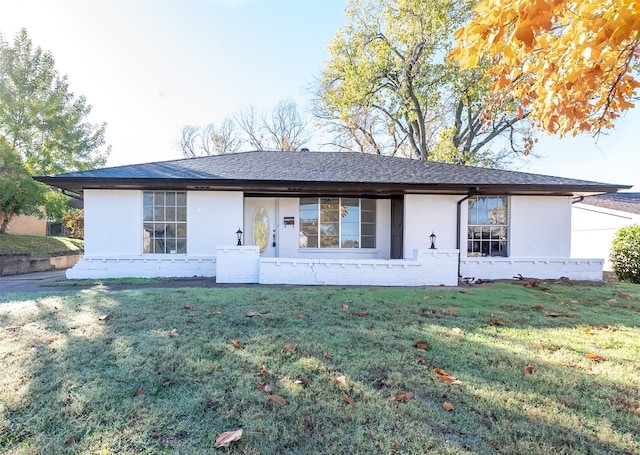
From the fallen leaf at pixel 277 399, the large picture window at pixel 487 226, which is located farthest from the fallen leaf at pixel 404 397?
the large picture window at pixel 487 226

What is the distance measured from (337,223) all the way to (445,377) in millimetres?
8025

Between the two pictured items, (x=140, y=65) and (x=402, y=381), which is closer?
(x=402, y=381)

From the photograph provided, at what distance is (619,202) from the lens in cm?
1680

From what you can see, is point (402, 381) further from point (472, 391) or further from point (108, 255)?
point (108, 255)

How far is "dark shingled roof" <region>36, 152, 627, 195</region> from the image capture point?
8.62 m

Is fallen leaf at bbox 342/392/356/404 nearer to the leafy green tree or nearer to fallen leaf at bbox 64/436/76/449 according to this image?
fallen leaf at bbox 64/436/76/449

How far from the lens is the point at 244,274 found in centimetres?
821

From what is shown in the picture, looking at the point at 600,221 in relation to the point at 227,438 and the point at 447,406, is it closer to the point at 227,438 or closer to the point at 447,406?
the point at 447,406

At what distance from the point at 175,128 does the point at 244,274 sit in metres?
33.4

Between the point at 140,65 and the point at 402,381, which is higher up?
the point at 140,65

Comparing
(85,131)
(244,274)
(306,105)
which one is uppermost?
(306,105)

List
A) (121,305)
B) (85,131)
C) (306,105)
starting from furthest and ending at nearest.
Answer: (306,105) < (85,131) < (121,305)

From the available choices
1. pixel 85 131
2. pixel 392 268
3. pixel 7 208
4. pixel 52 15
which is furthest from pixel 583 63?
pixel 85 131

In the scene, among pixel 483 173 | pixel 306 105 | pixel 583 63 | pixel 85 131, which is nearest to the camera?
pixel 583 63
